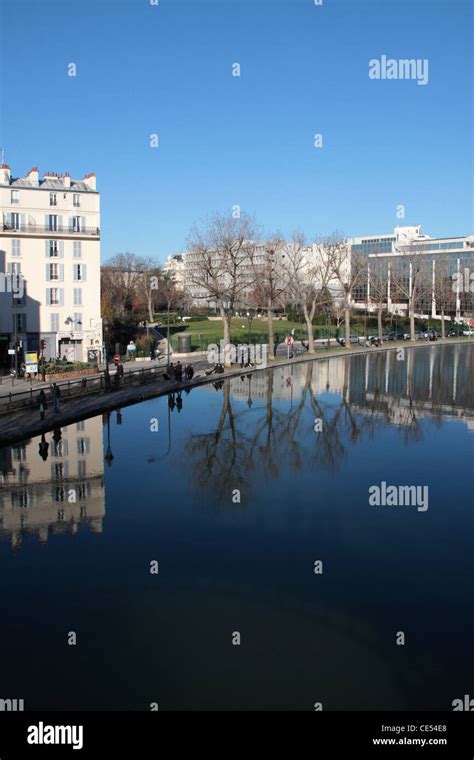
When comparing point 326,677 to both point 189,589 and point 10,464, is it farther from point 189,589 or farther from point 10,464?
point 10,464

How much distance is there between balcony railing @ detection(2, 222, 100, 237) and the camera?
170 feet

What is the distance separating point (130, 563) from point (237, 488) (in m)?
6.88

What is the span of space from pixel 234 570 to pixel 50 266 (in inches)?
1622

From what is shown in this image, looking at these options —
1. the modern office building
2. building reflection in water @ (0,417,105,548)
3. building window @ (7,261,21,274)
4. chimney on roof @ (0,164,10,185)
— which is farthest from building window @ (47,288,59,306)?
the modern office building

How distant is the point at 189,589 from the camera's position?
1551 centimetres

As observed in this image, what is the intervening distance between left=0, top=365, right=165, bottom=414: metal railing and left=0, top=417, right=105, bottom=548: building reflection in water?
370cm

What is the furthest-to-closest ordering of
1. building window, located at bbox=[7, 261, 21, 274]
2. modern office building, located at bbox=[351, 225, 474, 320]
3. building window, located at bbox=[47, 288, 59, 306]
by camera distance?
modern office building, located at bbox=[351, 225, 474, 320] < building window, located at bbox=[47, 288, 59, 306] < building window, located at bbox=[7, 261, 21, 274]

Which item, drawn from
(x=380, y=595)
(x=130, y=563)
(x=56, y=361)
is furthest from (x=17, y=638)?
(x=56, y=361)

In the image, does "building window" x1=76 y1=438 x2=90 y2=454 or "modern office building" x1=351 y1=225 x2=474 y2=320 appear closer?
"building window" x1=76 y1=438 x2=90 y2=454

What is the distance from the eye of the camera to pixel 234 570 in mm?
16547

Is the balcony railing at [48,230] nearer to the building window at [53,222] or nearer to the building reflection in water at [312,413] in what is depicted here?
the building window at [53,222]

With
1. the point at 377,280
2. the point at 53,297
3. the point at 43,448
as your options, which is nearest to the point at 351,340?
the point at 377,280

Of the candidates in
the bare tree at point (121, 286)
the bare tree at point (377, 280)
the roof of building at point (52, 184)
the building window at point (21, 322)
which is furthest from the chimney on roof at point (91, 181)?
the bare tree at point (377, 280)

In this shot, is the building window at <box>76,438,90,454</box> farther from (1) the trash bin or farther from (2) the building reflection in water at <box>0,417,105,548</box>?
(1) the trash bin
